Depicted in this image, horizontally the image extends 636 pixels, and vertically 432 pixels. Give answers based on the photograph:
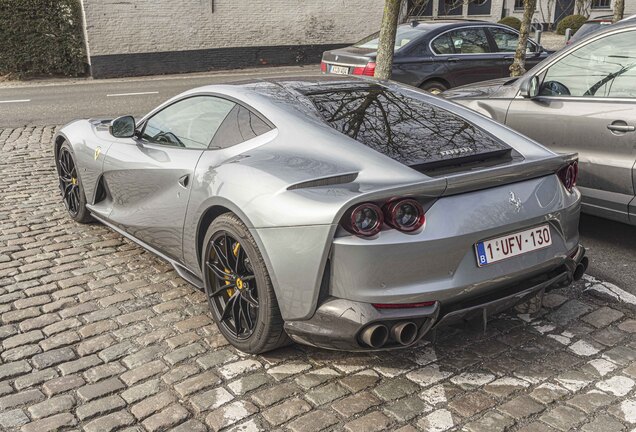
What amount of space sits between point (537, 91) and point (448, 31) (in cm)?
611

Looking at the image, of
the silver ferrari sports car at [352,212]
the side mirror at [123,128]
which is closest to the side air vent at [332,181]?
the silver ferrari sports car at [352,212]

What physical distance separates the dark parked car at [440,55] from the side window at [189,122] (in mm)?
6104

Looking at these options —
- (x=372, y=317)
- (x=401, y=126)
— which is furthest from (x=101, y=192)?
(x=372, y=317)

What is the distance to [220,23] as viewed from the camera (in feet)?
74.6

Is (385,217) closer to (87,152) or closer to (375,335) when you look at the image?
(375,335)

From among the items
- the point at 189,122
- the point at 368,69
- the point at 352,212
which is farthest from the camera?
the point at 368,69

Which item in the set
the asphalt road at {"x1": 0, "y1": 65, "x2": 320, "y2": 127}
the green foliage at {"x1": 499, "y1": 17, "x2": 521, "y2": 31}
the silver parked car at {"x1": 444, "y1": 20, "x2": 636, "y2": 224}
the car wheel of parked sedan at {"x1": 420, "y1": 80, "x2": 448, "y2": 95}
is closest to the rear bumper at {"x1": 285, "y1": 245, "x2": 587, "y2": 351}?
the silver parked car at {"x1": 444, "y1": 20, "x2": 636, "y2": 224}

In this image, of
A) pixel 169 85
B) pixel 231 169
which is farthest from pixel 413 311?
pixel 169 85

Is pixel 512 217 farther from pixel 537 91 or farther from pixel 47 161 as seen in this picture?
pixel 47 161

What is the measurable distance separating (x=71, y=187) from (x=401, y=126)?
3.36 meters

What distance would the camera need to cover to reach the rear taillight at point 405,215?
9.89 ft

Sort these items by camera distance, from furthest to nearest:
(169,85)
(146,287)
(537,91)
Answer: (169,85) → (537,91) → (146,287)

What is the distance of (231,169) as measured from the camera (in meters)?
3.61

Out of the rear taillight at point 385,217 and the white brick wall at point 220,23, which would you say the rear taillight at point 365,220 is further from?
the white brick wall at point 220,23
